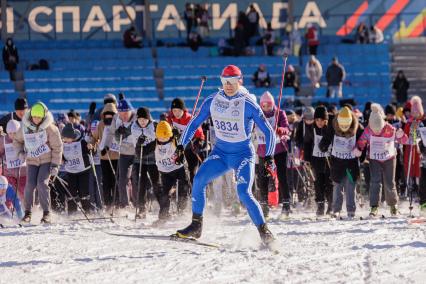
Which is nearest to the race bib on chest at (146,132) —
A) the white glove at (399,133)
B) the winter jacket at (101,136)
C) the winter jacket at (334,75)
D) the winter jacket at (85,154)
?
the winter jacket at (101,136)

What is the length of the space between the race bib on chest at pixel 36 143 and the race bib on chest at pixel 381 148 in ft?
13.5

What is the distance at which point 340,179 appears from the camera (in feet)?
44.2

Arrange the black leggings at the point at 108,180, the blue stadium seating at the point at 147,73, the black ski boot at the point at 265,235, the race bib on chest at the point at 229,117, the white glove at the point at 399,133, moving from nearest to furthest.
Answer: the black ski boot at the point at 265,235, the race bib on chest at the point at 229,117, the white glove at the point at 399,133, the black leggings at the point at 108,180, the blue stadium seating at the point at 147,73

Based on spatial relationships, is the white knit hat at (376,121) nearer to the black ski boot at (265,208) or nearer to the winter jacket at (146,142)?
the black ski boot at (265,208)

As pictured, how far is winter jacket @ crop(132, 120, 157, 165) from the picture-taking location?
13.3 m

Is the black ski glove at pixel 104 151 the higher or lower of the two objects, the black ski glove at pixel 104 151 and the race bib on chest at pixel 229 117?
the lower

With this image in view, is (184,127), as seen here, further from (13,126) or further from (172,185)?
(13,126)

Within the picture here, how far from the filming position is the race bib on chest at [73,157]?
14.3 meters

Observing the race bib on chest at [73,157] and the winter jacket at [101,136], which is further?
the winter jacket at [101,136]

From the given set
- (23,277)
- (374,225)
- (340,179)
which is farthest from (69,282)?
(340,179)

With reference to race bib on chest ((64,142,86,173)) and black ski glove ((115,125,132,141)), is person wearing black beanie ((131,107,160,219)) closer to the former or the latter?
black ski glove ((115,125,132,141))

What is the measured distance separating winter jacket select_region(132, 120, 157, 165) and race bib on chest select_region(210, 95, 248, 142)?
10.0 ft

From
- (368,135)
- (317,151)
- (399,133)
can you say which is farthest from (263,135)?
(399,133)

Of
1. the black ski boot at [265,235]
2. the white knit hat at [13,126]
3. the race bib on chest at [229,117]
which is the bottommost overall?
the black ski boot at [265,235]
